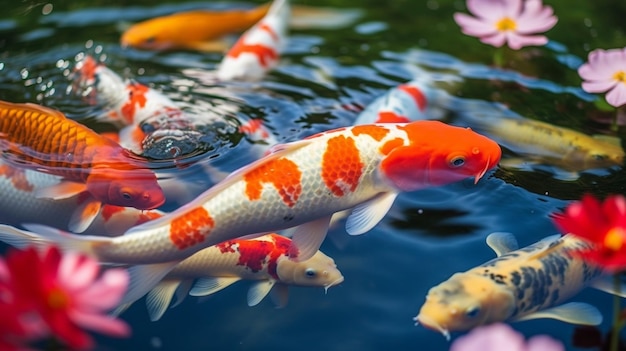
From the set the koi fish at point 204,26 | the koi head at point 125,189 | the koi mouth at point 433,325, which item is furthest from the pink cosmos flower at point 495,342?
the koi fish at point 204,26

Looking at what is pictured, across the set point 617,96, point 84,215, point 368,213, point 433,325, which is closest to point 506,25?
point 617,96

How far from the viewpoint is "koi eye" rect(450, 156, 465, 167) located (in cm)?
175

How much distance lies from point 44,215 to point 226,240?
1.57 ft

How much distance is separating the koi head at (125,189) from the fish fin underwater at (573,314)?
0.81 metres

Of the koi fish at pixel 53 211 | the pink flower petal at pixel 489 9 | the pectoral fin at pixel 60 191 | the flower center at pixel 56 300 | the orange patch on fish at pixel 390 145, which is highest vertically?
the flower center at pixel 56 300

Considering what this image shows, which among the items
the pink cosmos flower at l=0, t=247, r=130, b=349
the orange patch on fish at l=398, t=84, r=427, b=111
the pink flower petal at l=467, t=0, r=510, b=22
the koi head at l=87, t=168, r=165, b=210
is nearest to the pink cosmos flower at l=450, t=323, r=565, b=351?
the pink cosmos flower at l=0, t=247, r=130, b=349

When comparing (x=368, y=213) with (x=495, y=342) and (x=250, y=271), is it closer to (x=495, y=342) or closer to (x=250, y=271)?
(x=250, y=271)

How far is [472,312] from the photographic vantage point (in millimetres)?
1578

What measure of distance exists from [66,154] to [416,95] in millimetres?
1013

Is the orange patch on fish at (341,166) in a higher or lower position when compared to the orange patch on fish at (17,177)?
higher

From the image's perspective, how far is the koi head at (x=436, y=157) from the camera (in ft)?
5.75

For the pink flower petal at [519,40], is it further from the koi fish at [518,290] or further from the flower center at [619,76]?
the koi fish at [518,290]

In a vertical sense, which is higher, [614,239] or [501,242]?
[614,239]

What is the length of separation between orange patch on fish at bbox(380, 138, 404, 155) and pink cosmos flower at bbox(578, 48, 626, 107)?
0.71 metres
